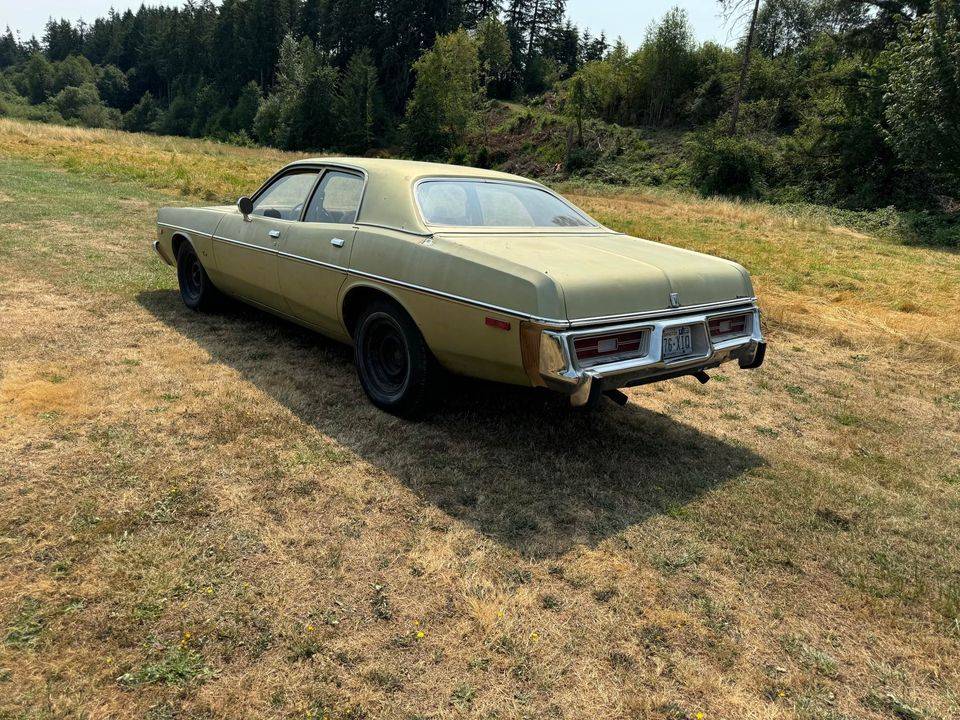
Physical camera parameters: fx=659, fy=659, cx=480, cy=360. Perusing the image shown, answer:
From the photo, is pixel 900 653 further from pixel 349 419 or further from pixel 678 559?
pixel 349 419

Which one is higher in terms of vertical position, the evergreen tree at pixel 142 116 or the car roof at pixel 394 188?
the evergreen tree at pixel 142 116

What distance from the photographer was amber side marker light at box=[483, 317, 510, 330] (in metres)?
3.23

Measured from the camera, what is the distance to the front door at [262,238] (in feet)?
16.0

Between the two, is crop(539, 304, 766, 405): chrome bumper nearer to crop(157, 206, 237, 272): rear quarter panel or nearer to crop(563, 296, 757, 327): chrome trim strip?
crop(563, 296, 757, 327): chrome trim strip

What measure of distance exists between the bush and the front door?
3363 centimetres

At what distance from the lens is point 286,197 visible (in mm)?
5051

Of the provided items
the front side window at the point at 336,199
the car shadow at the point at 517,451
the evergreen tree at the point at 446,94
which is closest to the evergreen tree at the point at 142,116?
the evergreen tree at the point at 446,94

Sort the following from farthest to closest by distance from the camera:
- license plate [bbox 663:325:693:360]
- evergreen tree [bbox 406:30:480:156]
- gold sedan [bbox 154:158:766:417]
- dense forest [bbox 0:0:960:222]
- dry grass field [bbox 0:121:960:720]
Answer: evergreen tree [bbox 406:30:480:156] → dense forest [bbox 0:0:960:222] → license plate [bbox 663:325:693:360] → gold sedan [bbox 154:158:766:417] → dry grass field [bbox 0:121:960:720]

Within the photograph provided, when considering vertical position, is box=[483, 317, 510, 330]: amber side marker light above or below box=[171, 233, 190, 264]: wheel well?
above

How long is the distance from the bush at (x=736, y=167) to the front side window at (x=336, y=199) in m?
33.8

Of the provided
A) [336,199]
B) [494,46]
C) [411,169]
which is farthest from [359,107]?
[411,169]

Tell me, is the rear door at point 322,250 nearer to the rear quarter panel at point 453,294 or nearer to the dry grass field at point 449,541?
the rear quarter panel at point 453,294

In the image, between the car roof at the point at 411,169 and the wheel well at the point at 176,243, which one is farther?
the wheel well at the point at 176,243

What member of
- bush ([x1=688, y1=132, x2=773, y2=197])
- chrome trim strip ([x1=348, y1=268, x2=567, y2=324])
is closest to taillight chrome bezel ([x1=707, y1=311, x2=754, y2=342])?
chrome trim strip ([x1=348, y1=268, x2=567, y2=324])
